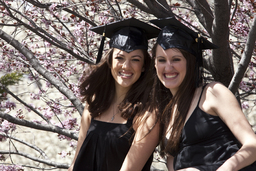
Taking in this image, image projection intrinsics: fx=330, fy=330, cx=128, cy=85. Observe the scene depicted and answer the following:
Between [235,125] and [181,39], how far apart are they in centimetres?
67

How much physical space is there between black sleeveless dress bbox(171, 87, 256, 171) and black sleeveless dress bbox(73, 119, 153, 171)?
511 millimetres

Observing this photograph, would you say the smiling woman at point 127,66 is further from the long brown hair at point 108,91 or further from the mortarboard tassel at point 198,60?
the mortarboard tassel at point 198,60

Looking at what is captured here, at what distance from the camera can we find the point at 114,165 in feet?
7.94

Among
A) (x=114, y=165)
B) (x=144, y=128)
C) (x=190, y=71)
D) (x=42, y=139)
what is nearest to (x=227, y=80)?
(x=190, y=71)

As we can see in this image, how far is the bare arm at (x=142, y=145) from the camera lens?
226cm

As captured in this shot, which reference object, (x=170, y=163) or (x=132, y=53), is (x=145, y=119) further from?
(x=132, y=53)

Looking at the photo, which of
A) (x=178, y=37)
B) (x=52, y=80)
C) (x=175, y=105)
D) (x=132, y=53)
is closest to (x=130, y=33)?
(x=132, y=53)

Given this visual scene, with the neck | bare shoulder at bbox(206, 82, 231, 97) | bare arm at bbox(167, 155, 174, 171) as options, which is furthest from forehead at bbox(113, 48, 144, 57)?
bare arm at bbox(167, 155, 174, 171)

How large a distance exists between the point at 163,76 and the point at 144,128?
39 centimetres

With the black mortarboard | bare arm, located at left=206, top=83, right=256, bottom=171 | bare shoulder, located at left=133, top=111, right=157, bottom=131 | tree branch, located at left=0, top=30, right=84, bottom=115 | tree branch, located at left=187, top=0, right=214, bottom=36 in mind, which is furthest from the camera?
tree branch, located at left=0, top=30, right=84, bottom=115

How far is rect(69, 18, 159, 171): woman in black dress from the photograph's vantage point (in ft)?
7.52

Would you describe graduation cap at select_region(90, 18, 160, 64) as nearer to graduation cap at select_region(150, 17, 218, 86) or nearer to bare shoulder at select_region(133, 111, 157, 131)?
graduation cap at select_region(150, 17, 218, 86)

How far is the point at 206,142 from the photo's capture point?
1.95 m

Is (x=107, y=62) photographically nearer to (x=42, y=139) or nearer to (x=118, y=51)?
(x=118, y=51)
